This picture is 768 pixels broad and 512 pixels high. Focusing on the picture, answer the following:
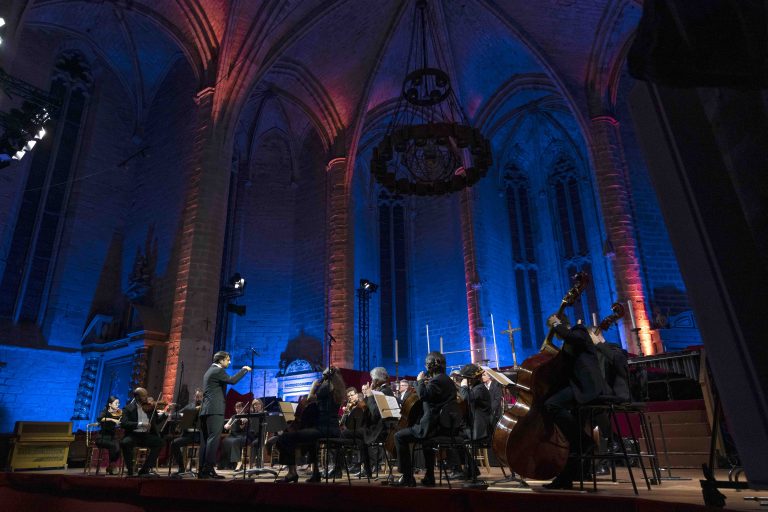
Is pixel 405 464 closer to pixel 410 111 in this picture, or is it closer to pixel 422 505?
pixel 422 505

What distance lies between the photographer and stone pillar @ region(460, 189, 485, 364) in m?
15.8

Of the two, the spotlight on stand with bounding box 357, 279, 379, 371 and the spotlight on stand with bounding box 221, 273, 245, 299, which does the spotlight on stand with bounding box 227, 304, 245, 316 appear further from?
the spotlight on stand with bounding box 357, 279, 379, 371

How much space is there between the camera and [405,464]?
4.73m

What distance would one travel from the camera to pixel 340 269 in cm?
1567

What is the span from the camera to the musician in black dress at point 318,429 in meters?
5.20

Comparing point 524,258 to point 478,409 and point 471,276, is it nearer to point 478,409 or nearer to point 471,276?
point 471,276

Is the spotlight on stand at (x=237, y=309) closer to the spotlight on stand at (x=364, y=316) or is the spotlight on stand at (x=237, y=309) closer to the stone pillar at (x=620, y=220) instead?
the spotlight on stand at (x=364, y=316)

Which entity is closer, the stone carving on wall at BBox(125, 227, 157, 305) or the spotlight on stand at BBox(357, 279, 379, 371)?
the stone carving on wall at BBox(125, 227, 157, 305)

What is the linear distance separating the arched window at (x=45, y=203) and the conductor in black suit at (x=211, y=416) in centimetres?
993

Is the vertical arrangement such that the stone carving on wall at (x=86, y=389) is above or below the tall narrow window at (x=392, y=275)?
below

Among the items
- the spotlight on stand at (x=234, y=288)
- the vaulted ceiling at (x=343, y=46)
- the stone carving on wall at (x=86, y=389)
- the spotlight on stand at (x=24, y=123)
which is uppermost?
the vaulted ceiling at (x=343, y=46)

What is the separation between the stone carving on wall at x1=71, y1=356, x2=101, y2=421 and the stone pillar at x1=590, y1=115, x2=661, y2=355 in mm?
13583

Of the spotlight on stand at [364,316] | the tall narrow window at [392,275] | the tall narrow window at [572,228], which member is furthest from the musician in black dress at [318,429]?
the tall narrow window at [572,228]

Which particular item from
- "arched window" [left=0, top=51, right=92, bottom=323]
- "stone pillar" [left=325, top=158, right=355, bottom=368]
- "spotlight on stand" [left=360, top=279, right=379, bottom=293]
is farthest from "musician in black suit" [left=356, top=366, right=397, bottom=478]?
"arched window" [left=0, top=51, right=92, bottom=323]
